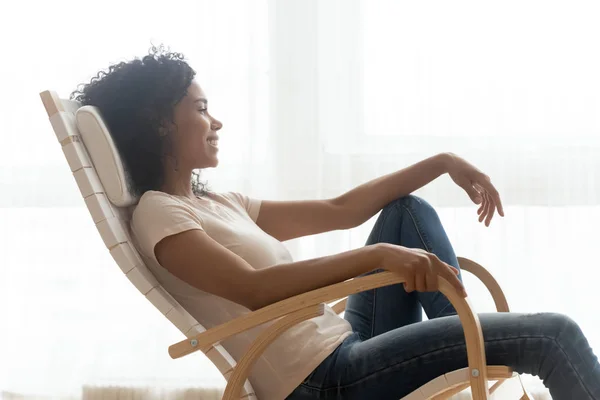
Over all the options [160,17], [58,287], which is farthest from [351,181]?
[58,287]

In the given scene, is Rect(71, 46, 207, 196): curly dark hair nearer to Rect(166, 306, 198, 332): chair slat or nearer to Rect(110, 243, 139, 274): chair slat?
Rect(110, 243, 139, 274): chair slat

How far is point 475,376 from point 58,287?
2.10 m

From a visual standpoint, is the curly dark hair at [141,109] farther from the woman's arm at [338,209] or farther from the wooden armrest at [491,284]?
the wooden armrest at [491,284]

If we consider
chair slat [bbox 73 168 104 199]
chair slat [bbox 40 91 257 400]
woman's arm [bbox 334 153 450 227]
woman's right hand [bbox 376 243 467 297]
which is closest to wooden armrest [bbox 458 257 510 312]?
woman's arm [bbox 334 153 450 227]

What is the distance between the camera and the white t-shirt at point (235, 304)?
5.07 feet

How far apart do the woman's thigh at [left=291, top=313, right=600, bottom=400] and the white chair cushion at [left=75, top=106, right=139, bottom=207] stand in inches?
21.6

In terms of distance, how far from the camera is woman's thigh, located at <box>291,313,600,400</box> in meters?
1.35

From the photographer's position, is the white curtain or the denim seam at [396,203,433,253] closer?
the denim seam at [396,203,433,253]

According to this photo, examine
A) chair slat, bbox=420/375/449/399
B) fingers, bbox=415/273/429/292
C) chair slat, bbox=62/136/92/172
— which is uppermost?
chair slat, bbox=62/136/92/172

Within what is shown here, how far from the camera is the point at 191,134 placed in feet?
5.81

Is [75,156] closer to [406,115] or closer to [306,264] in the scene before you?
[306,264]

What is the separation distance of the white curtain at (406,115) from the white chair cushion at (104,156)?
49.8 inches

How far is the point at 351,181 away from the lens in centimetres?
288

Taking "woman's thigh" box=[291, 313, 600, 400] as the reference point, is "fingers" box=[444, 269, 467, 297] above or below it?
above
